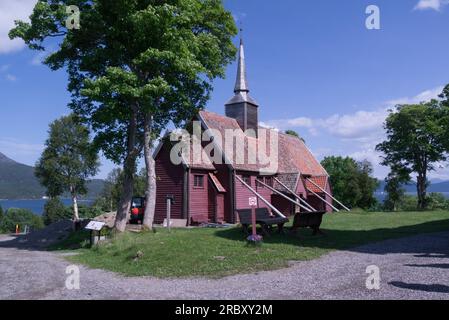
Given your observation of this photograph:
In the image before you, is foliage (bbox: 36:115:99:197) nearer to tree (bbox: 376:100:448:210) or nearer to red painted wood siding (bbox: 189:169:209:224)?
red painted wood siding (bbox: 189:169:209:224)

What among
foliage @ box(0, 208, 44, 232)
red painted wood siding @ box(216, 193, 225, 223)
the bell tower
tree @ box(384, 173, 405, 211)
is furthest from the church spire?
foliage @ box(0, 208, 44, 232)

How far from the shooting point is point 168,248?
1407 centimetres

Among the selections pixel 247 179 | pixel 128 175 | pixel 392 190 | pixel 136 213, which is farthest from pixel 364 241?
pixel 392 190

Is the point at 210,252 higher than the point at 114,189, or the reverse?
the point at 114,189

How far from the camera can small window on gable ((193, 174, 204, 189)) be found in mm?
27000

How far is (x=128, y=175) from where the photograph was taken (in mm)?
20500

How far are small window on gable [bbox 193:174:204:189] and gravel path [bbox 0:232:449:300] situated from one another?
46.8 feet

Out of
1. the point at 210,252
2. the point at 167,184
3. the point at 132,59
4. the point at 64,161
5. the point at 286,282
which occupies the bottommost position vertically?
the point at 286,282

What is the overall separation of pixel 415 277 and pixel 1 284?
A: 1014 cm

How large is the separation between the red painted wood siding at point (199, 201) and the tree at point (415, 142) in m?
30.9

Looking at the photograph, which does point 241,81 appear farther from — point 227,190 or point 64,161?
point 64,161

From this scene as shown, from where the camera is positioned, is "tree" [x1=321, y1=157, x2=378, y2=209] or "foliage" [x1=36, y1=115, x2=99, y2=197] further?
"tree" [x1=321, y1=157, x2=378, y2=209]

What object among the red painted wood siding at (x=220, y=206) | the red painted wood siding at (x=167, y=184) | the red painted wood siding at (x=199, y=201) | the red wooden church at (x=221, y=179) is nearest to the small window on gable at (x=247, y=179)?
the red wooden church at (x=221, y=179)

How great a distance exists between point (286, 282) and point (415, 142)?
4395 cm
